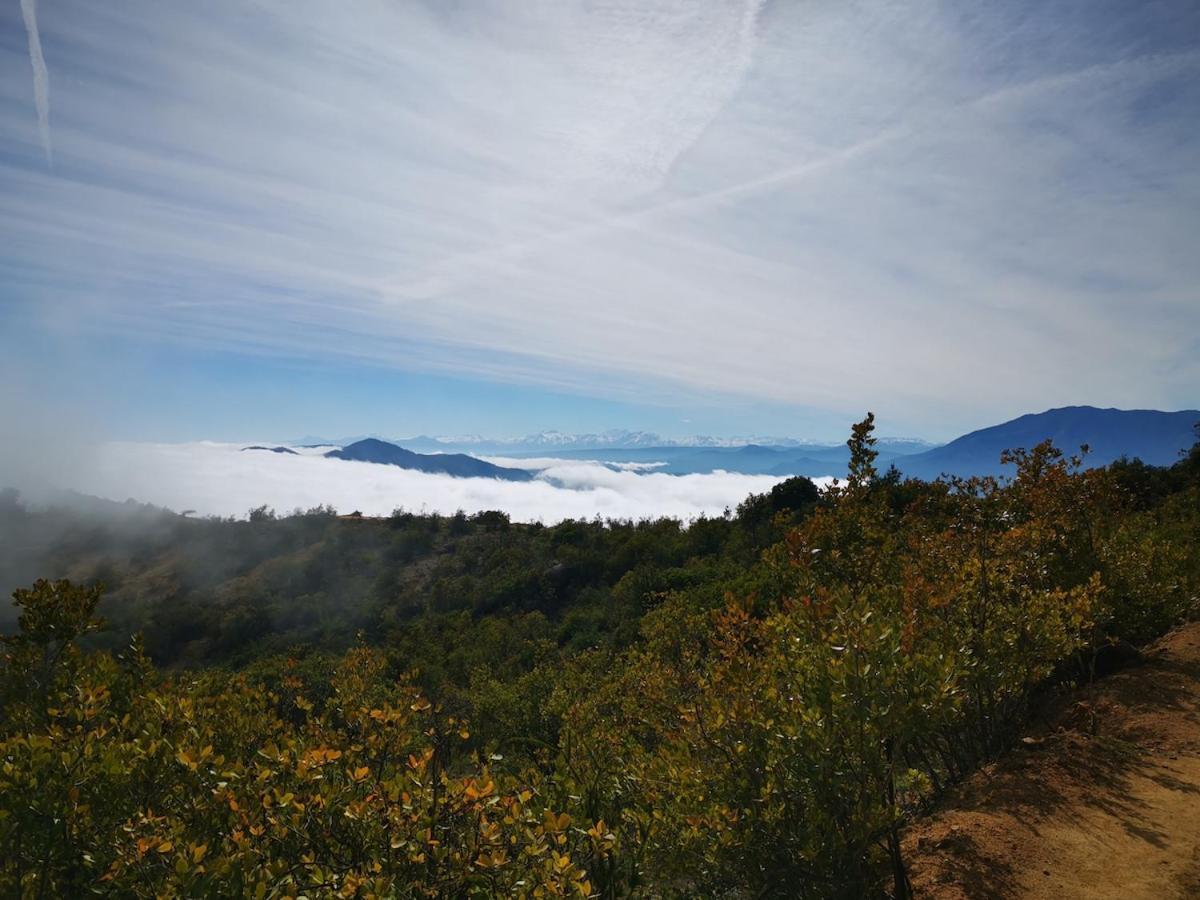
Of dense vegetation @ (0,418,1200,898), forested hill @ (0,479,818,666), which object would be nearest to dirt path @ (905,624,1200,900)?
dense vegetation @ (0,418,1200,898)

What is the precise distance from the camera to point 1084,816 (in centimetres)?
687

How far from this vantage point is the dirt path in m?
5.83

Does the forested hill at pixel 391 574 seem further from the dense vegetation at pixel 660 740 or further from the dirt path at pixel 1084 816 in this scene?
the dirt path at pixel 1084 816

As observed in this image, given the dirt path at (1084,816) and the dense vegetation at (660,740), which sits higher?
the dense vegetation at (660,740)

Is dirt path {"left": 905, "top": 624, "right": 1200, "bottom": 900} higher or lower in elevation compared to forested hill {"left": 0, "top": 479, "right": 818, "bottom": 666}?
higher

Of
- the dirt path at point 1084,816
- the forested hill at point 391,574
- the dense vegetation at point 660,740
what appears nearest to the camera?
the dense vegetation at point 660,740

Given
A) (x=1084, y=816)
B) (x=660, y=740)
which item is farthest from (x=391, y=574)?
(x=1084, y=816)

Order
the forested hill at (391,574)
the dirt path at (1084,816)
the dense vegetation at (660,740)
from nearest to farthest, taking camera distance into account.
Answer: the dense vegetation at (660,740) < the dirt path at (1084,816) < the forested hill at (391,574)

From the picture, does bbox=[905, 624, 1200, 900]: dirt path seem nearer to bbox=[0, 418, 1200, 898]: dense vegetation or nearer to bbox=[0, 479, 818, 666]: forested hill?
bbox=[0, 418, 1200, 898]: dense vegetation

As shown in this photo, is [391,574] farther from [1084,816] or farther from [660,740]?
[1084,816]

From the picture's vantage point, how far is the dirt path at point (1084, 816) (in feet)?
19.1

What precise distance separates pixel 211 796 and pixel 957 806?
7965 millimetres

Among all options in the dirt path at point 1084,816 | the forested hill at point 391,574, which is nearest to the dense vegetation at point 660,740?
the dirt path at point 1084,816

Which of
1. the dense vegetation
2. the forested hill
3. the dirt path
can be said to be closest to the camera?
the dense vegetation
